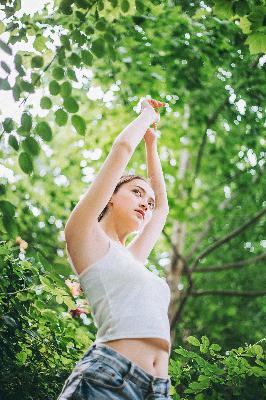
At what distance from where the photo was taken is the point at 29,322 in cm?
280

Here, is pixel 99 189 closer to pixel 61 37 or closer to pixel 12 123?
pixel 12 123

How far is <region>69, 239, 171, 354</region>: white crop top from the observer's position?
147 centimetres

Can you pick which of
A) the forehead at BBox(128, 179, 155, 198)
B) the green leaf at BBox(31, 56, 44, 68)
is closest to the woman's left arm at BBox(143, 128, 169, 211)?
the forehead at BBox(128, 179, 155, 198)

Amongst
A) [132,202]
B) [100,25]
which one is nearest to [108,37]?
[100,25]

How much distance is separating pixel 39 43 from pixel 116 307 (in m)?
1.23

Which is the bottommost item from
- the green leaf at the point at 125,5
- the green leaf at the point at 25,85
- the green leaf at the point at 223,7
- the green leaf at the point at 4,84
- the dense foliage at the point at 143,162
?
the dense foliage at the point at 143,162

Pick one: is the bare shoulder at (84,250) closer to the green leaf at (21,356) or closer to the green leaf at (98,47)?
the green leaf at (98,47)

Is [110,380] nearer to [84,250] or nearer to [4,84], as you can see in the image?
[84,250]

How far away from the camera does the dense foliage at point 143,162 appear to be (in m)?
1.89

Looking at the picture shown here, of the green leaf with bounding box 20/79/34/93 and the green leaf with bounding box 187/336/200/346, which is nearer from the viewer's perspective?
the green leaf with bounding box 20/79/34/93

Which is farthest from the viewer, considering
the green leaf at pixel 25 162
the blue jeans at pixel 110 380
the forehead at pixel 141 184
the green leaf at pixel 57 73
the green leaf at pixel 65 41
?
the forehead at pixel 141 184

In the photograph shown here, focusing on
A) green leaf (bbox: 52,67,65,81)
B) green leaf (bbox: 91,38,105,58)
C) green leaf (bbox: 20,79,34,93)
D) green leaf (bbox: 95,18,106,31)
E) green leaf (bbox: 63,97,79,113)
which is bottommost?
green leaf (bbox: 63,97,79,113)

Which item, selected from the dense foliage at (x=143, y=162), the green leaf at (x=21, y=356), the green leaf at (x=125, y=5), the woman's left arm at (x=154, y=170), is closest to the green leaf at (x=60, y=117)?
the dense foliage at (x=143, y=162)

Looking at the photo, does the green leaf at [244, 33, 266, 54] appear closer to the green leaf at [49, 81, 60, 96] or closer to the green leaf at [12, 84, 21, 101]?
the green leaf at [49, 81, 60, 96]
